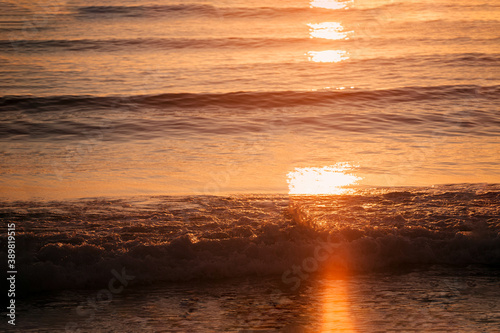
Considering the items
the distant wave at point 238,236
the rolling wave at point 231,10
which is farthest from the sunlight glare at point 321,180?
the rolling wave at point 231,10

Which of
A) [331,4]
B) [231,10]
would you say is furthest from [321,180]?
[331,4]

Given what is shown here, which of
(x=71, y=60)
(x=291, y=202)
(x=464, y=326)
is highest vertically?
(x=71, y=60)

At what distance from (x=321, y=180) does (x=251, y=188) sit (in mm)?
1227

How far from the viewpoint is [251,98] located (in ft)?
50.7

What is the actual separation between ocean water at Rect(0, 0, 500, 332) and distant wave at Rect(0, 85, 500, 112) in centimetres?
7

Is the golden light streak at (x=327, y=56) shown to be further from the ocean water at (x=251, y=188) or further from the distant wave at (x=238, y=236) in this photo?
the distant wave at (x=238, y=236)

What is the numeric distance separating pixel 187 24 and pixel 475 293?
2276cm

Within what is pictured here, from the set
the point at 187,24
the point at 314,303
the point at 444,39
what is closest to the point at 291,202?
the point at 314,303

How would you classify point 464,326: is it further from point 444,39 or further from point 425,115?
point 444,39

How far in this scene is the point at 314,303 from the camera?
539 centimetres

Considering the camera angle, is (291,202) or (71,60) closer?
(291,202)

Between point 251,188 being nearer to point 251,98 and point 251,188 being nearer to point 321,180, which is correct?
point 321,180

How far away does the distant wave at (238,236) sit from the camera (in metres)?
6.01

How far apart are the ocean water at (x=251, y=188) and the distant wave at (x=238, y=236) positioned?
0.08 ft
